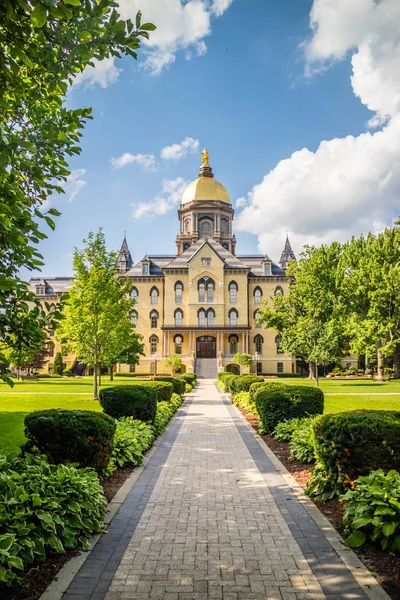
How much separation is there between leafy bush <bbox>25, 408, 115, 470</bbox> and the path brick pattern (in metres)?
1.24

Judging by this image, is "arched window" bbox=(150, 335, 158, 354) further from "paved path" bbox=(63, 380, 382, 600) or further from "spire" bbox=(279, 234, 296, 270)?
"paved path" bbox=(63, 380, 382, 600)

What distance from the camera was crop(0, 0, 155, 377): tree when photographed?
384 centimetres

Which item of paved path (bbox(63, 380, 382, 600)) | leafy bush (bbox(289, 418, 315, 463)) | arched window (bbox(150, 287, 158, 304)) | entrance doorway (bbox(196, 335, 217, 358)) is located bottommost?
paved path (bbox(63, 380, 382, 600))

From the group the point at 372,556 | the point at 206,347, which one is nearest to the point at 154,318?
the point at 206,347

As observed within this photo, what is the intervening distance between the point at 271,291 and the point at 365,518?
60781 mm

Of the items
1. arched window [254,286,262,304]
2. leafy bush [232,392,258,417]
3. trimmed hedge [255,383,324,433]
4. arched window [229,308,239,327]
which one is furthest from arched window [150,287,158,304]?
trimmed hedge [255,383,324,433]

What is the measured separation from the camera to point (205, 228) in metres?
75.2

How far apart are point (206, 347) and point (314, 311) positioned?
26244mm

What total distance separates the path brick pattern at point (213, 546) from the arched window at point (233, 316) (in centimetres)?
5337

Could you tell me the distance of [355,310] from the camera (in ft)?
144

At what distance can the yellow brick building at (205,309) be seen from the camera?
61469 millimetres

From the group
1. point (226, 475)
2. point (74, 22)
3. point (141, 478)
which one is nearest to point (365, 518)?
point (226, 475)

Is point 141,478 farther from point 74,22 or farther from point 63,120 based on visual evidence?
point 74,22

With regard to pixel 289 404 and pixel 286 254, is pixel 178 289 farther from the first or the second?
pixel 289 404
